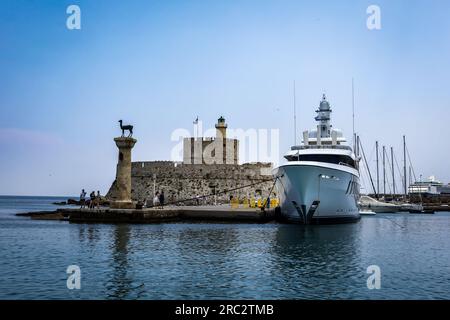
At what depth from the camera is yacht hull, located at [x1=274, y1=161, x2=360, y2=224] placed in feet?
92.3

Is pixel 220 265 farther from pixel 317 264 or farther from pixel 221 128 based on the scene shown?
pixel 221 128

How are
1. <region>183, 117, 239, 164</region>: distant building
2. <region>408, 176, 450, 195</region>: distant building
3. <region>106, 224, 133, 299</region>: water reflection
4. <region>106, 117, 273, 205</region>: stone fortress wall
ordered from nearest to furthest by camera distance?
<region>106, 224, 133, 299</region>: water reflection → <region>106, 117, 273, 205</region>: stone fortress wall → <region>183, 117, 239, 164</region>: distant building → <region>408, 176, 450, 195</region>: distant building

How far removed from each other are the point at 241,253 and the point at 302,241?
16.5ft

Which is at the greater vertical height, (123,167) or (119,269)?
(123,167)

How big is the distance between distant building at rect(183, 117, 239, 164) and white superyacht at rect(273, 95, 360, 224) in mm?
29064

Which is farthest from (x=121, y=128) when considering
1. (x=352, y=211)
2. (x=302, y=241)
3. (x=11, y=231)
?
(x=352, y=211)

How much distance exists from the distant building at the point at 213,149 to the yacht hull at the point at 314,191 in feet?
101

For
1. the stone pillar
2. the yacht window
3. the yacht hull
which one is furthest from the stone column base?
the yacht window

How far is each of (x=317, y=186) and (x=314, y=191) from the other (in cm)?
39

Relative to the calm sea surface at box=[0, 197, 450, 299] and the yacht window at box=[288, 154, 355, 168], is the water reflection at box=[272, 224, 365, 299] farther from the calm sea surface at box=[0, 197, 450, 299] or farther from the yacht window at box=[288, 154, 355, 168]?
the yacht window at box=[288, 154, 355, 168]

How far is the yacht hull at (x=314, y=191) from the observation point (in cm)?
2812

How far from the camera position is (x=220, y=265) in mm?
15398

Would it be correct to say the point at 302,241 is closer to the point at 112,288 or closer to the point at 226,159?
the point at 112,288

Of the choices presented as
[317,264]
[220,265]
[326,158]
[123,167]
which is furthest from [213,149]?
[220,265]
